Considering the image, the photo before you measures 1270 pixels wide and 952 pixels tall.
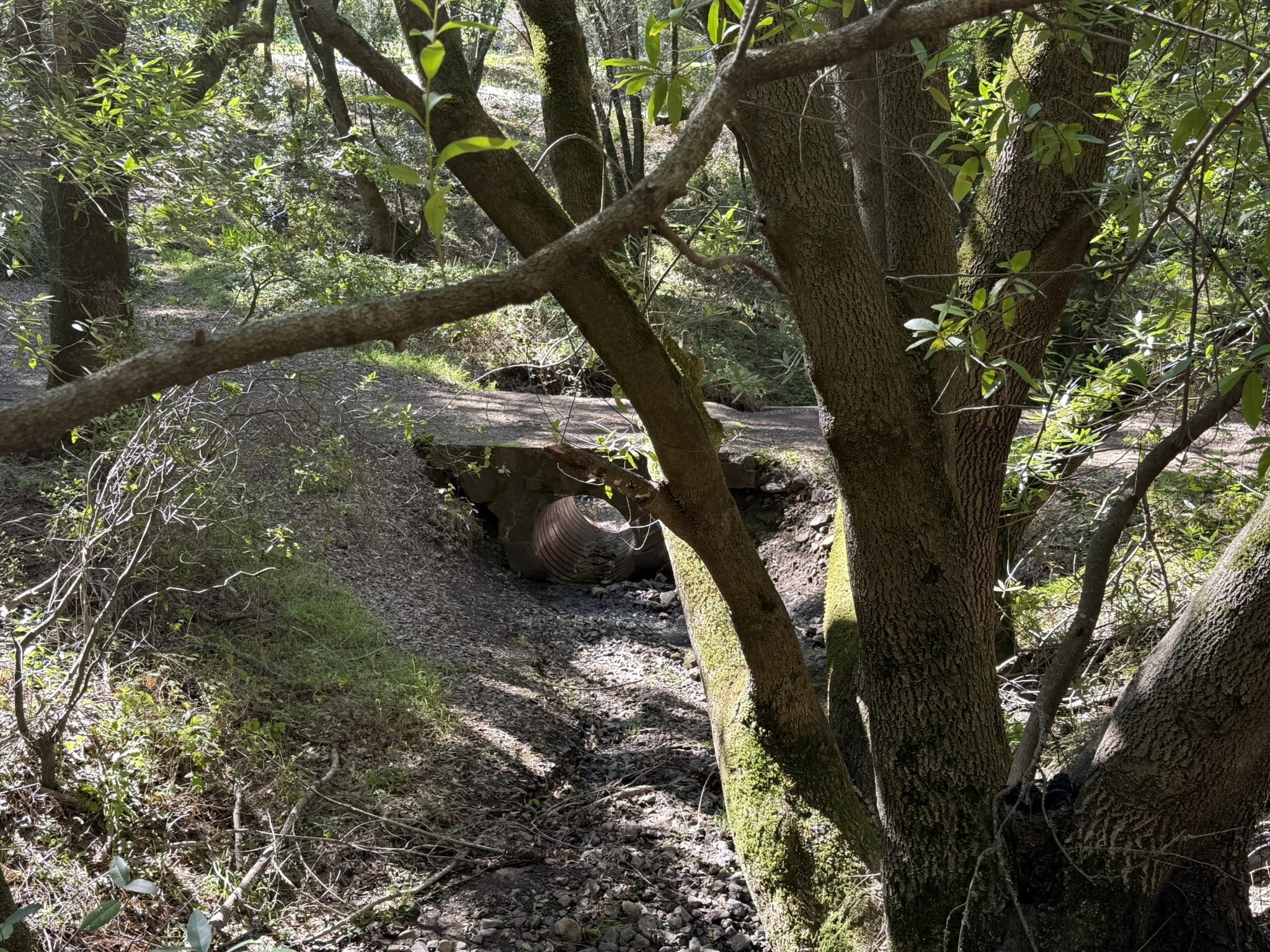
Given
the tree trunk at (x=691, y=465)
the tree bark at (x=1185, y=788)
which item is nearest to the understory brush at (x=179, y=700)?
the tree trunk at (x=691, y=465)

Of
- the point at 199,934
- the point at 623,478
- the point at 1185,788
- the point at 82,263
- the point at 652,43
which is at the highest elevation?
the point at 652,43

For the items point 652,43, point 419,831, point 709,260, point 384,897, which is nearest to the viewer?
point 652,43

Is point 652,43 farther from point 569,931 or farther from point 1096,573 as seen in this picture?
point 569,931

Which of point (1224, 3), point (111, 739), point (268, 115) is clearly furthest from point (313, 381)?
point (268, 115)

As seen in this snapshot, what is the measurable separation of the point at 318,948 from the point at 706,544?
2272mm

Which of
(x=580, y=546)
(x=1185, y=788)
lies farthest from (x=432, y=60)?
(x=580, y=546)

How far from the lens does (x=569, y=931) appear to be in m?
3.81

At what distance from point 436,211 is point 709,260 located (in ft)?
5.59

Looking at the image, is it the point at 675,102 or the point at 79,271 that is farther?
the point at 79,271

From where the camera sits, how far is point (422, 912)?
392cm

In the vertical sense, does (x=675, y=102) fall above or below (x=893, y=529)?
above

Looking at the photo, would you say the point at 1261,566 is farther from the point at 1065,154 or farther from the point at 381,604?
the point at 381,604

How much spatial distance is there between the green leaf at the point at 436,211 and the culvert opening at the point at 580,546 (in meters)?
7.52

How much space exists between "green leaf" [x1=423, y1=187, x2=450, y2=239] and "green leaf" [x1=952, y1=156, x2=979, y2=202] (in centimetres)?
128
